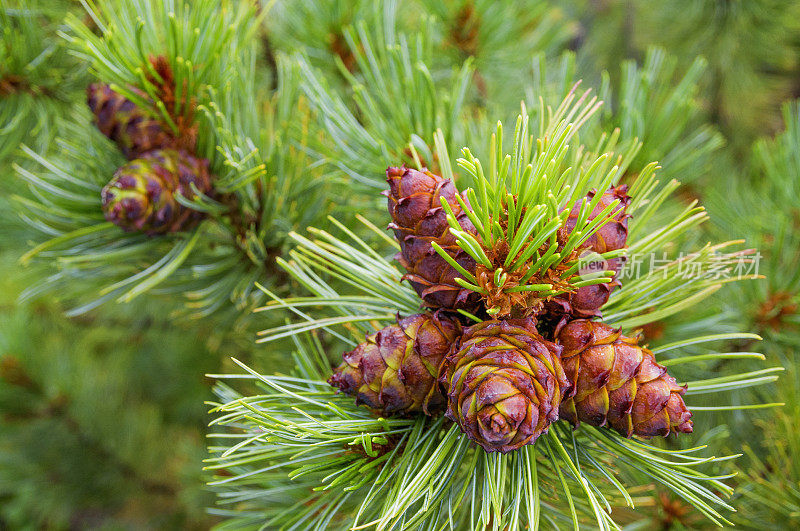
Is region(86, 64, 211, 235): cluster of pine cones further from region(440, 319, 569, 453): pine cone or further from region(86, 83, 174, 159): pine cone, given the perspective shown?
region(440, 319, 569, 453): pine cone

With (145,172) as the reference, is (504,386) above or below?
below

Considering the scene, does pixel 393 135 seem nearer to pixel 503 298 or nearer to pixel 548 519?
pixel 503 298

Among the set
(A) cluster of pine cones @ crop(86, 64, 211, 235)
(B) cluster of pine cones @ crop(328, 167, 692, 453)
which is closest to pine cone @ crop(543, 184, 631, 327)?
(B) cluster of pine cones @ crop(328, 167, 692, 453)

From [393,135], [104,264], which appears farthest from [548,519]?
[104,264]

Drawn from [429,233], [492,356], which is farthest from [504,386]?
[429,233]

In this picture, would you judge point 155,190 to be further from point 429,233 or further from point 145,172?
point 429,233

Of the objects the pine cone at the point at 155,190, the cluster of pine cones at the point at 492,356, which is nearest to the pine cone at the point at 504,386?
the cluster of pine cones at the point at 492,356
